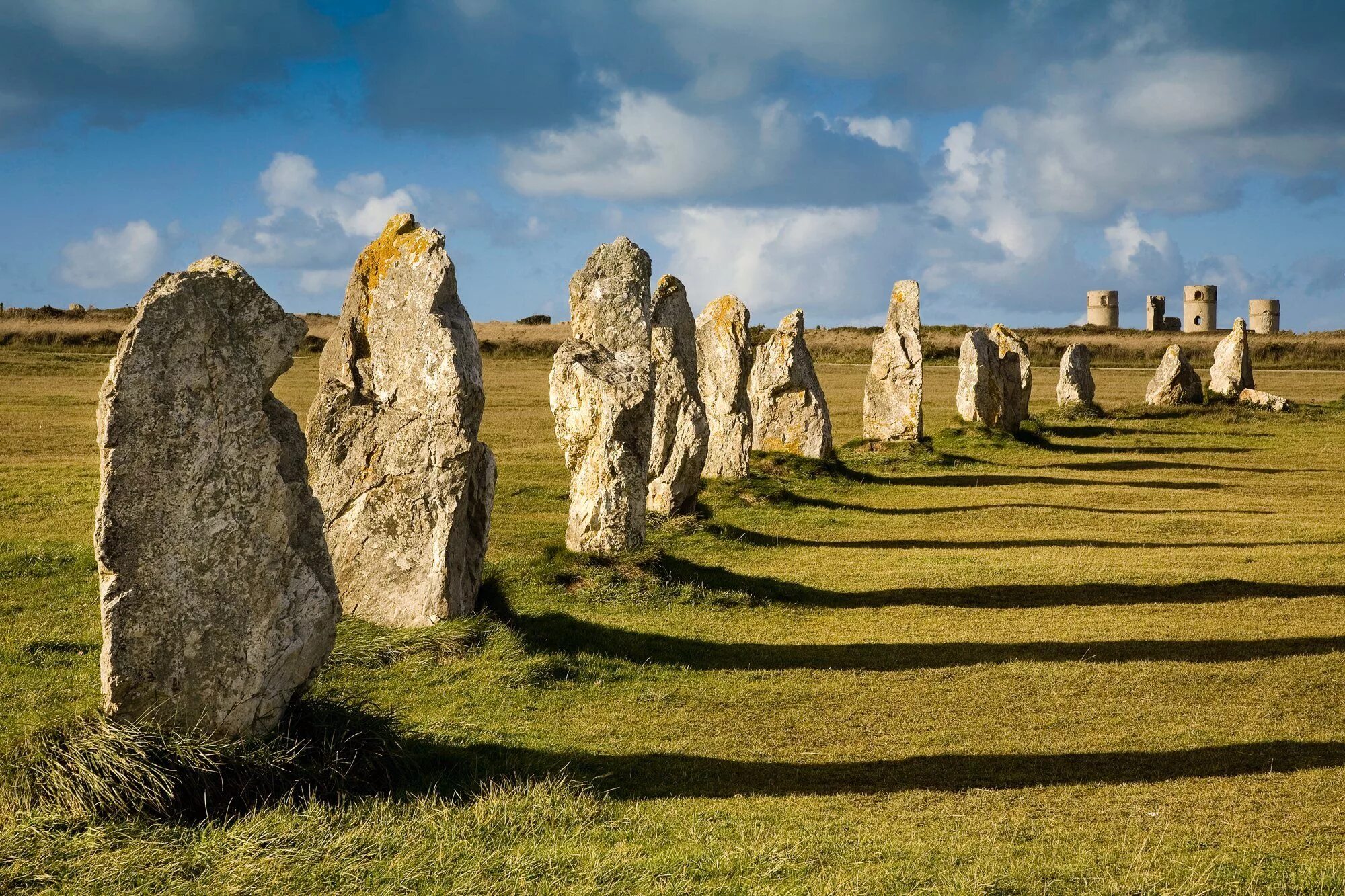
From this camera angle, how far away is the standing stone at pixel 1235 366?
3650cm

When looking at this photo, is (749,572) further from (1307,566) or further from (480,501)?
(1307,566)

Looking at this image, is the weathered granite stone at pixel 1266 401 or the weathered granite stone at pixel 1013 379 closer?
the weathered granite stone at pixel 1013 379

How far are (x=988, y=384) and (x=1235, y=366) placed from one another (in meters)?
12.3

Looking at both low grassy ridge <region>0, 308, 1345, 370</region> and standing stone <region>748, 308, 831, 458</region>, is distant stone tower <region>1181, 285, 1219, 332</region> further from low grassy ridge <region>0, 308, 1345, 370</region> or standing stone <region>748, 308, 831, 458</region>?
standing stone <region>748, 308, 831, 458</region>

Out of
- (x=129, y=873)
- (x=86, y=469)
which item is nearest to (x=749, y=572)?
(x=129, y=873)

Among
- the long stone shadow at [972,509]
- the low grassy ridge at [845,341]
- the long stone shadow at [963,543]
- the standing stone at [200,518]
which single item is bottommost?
the long stone shadow at [963,543]

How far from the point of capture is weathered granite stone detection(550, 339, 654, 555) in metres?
13.9

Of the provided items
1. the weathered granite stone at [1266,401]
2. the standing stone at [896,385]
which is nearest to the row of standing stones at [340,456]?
the standing stone at [896,385]

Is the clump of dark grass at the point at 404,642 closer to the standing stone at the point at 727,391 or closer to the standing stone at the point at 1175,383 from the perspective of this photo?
the standing stone at the point at 727,391

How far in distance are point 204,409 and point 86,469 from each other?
49.8 feet

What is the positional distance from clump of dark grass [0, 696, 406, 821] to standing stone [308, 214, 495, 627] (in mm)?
3380

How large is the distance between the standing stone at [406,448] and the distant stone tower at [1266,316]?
84.4 meters

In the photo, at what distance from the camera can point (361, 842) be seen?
20.1 ft

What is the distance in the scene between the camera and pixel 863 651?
11.4 metres
